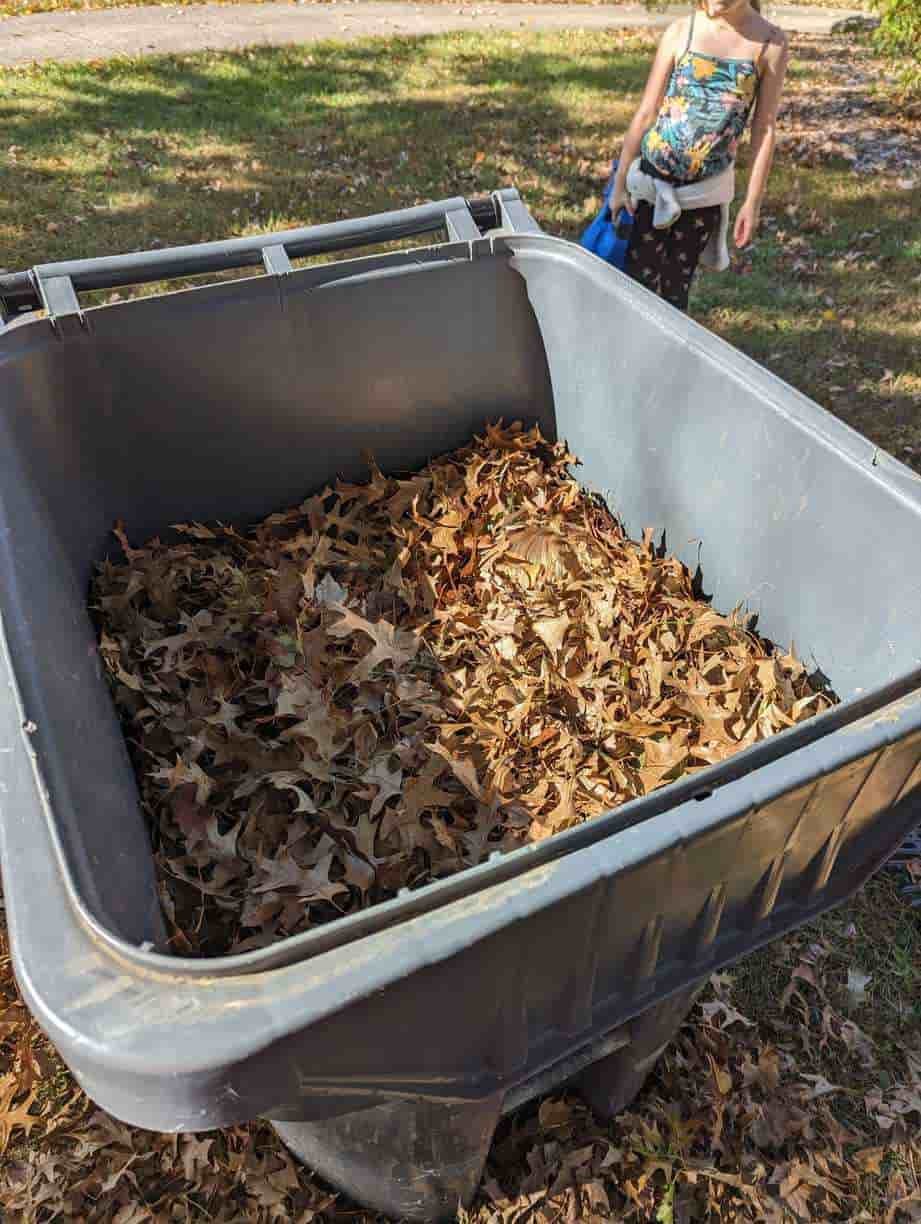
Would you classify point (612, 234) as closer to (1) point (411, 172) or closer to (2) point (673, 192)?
(2) point (673, 192)

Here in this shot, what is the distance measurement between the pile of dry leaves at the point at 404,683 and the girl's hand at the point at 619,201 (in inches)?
46.9

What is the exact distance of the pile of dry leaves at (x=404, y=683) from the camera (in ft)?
6.72

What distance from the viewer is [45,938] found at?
3.28 ft

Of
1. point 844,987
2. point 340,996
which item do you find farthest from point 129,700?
point 844,987

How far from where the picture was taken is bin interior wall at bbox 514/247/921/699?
1.84 meters

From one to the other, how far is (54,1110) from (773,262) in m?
5.63

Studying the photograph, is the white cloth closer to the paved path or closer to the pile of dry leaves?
the pile of dry leaves

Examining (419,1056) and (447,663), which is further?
(447,663)

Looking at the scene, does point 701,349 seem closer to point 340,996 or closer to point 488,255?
point 488,255

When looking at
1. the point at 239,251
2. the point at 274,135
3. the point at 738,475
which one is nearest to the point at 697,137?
the point at 738,475

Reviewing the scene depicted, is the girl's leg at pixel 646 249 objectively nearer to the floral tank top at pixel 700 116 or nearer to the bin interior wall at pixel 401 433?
the floral tank top at pixel 700 116

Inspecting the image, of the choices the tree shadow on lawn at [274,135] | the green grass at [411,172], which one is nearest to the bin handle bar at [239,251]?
the green grass at [411,172]

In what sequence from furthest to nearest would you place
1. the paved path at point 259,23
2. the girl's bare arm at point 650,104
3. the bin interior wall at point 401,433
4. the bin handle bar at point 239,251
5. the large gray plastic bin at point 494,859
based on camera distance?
the paved path at point 259,23
the girl's bare arm at point 650,104
the bin handle bar at point 239,251
the bin interior wall at point 401,433
the large gray plastic bin at point 494,859

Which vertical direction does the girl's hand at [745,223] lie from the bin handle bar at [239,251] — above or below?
below
